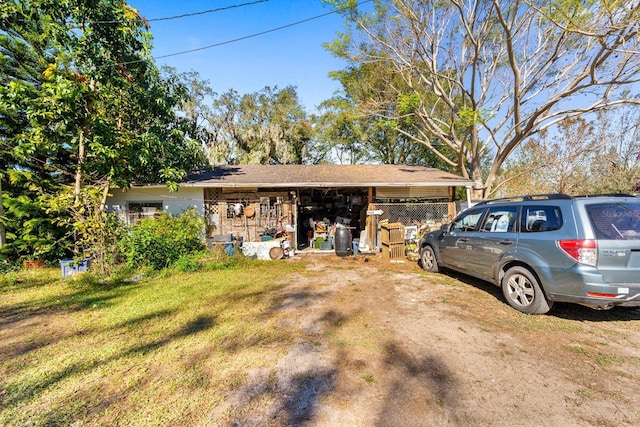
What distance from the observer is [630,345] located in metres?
3.21

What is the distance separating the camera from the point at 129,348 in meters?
3.28

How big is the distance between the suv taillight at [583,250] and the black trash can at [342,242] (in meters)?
5.86

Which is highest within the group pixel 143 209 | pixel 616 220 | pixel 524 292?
pixel 143 209

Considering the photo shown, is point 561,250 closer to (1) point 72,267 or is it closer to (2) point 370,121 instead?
(1) point 72,267

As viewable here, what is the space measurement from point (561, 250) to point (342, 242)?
587cm

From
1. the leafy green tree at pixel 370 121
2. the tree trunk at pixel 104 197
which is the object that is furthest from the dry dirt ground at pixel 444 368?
the leafy green tree at pixel 370 121

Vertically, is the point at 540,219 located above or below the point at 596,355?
above

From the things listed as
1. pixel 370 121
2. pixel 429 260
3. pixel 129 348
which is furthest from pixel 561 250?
pixel 370 121

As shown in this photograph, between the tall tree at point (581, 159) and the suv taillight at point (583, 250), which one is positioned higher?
the tall tree at point (581, 159)

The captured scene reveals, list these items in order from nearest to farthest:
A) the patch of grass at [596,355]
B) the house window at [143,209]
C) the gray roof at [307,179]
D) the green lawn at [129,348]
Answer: the green lawn at [129,348] → the patch of grass at [596,355] → the gray roof at [307,179] → the house window at [143,209]

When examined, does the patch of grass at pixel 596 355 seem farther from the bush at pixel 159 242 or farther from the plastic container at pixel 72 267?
the plastic container at pixel 72 267

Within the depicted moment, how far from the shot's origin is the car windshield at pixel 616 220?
3.32 meters

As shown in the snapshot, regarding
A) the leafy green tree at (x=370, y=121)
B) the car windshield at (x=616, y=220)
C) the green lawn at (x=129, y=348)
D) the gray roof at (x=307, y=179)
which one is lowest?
the green lawn at (x=129, y=348)

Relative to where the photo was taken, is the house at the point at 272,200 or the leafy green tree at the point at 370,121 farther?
the leafy green tree at the point at 370,121
